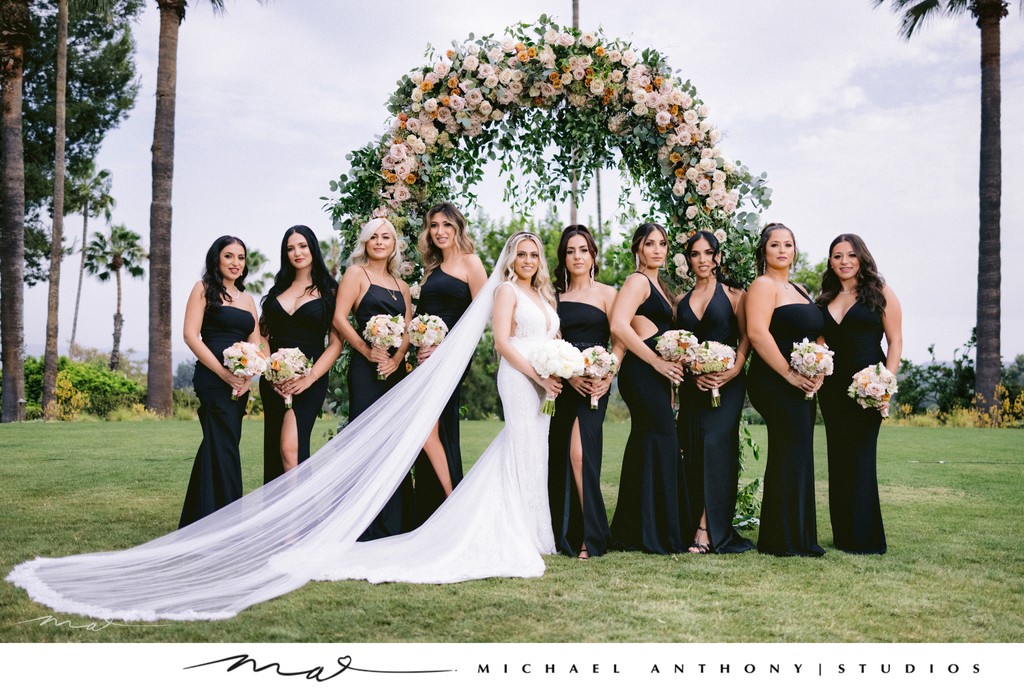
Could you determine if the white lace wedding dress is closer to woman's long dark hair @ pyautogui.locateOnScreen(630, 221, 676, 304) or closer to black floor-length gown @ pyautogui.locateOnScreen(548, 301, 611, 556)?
black floor-length gown @ pyautogui.locateOnScreen(548, 301, 611, 556)

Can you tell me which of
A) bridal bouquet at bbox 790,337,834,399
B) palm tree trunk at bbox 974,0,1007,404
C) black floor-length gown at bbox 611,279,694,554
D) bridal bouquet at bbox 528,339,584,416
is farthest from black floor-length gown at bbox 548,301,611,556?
palm tree trunk at bbox 974,0,1007,404

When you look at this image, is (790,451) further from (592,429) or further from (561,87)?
(561,87)

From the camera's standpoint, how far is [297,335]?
6.55 meters

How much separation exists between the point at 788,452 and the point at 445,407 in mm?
2678

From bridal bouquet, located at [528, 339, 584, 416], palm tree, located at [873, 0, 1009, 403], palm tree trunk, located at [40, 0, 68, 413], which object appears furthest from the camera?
palm tree trunk, located at [40, 0, 68, 413]

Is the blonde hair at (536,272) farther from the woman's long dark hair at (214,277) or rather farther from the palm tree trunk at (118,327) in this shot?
the palm tree trunk at (118,327)

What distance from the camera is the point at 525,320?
625cm

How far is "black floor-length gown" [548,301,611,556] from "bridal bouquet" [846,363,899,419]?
6.15 feet

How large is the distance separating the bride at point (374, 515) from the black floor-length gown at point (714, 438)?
1176 millimetres

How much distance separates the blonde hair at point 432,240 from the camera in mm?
6754

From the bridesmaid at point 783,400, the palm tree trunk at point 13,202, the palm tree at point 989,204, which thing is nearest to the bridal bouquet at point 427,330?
the bridesmaid at point 783,400

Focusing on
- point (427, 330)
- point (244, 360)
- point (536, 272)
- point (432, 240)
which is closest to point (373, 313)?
point (427, 330)

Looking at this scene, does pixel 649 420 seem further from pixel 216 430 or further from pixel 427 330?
pixel 216 430

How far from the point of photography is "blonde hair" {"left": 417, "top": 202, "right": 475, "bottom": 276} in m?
6.75
